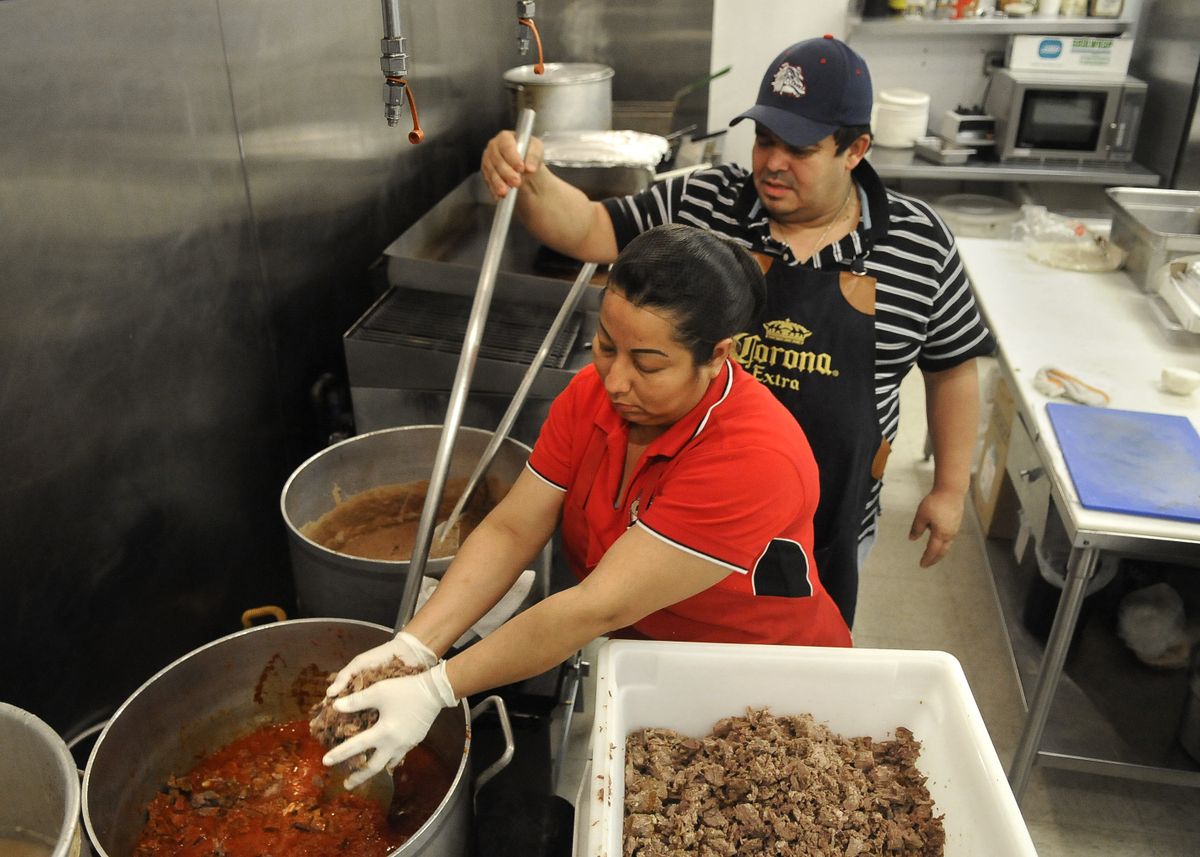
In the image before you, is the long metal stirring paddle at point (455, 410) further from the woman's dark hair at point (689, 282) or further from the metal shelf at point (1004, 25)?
the metal shelf at point (1004, 25)

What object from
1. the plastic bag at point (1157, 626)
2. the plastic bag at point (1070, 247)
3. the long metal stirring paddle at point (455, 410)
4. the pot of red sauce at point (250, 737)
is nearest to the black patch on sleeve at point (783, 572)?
the pot of red sauce at point (250, 737)

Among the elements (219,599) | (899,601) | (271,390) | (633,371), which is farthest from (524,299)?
(899,601)

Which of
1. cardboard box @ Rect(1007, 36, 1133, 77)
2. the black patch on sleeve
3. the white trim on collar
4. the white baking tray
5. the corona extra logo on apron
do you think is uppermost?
cardboard box @ Rect(1007, 36, 1133, 77)

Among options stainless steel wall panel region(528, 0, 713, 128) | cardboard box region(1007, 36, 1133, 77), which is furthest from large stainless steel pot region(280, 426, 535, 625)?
cardboard box region(1007, 36, 1133, 77)

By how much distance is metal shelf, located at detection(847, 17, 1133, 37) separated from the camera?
433cm

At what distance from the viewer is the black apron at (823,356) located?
5.70 ft

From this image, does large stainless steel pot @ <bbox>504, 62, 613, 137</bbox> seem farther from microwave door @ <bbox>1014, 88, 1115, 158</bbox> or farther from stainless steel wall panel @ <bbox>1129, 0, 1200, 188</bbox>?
stainless steel wall panel @ <bbox>1129, 0, 1200, 188</bbox>

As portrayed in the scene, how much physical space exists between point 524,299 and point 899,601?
1651 mm

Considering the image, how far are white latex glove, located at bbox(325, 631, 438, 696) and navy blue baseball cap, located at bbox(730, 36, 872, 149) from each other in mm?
1058

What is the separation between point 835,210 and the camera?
1751 millimetres

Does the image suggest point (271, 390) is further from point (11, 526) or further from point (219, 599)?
point (11, 526)

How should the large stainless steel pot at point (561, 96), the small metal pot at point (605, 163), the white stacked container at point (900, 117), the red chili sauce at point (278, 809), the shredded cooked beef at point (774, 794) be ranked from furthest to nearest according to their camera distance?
the white stacked container at point (900, 117) < the large stainless steel pot at point (561, 96) < the small metal pot at point (605, 163) < the red chili sauce at point (278, 809) < the shredded cooked beef at point (774, 794)

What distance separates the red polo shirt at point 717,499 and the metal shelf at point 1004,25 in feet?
12.2

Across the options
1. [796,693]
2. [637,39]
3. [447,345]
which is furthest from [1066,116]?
[796,693]
